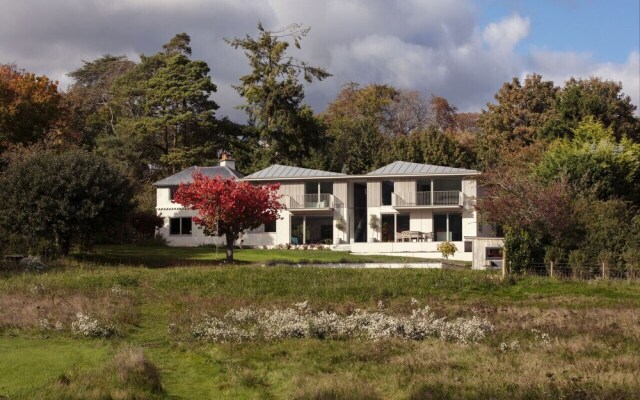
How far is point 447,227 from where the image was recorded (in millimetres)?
58688

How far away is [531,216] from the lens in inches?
1399

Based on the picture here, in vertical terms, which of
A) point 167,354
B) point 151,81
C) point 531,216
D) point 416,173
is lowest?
point 167,354

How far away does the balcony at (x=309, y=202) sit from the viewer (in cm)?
6041

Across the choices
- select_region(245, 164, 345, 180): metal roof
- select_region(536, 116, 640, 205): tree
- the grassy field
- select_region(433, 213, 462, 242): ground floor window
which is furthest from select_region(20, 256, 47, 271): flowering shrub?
select_region(433, 213, 462, 242): ground floor window

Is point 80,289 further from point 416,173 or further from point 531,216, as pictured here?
point 416,173

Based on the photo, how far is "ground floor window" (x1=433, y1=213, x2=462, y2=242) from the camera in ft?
192

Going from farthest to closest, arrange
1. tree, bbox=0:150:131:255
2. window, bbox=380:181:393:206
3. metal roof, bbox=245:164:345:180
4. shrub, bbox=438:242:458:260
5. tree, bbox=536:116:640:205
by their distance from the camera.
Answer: metal roof, bbox=245:164:345:180, window, bbox=380:181:393:206, shrub, bbox=438:242:458:260, tree, bbox=536:116:640:205, tree, bbox=0:150:131:255

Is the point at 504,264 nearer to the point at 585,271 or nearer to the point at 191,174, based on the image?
the point at 585,271

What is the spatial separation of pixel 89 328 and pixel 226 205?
21807mm

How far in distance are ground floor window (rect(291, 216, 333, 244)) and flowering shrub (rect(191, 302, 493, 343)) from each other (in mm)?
38910

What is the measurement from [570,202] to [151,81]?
45.9 meters

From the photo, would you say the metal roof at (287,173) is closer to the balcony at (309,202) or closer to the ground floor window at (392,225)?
the balcony at (309,202)

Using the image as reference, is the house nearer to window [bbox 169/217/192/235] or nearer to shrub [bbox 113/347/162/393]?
window [bbox 169/217/192/235]

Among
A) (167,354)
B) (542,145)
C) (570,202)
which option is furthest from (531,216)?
(542,145)
